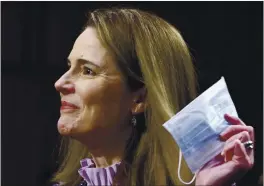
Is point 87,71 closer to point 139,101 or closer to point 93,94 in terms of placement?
point 93,94

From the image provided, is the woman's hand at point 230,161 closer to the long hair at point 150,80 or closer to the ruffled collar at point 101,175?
the long hair at point 150,80

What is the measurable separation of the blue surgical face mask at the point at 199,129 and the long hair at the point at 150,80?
0.24 ft

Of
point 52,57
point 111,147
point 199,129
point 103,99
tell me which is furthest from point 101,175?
point 52,57

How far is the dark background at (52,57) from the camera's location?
197cm

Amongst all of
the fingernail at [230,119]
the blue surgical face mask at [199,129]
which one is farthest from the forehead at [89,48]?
the fingernail at [230,119]

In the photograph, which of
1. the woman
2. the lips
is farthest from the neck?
the lips

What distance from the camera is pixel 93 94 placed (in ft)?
5.51

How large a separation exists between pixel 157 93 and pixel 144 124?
0.11 metres

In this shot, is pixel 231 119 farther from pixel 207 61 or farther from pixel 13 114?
pixel 13 114

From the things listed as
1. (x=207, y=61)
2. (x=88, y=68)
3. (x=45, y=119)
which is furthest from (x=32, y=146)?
(x=207, y=61)

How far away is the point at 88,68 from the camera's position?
5.57 feet

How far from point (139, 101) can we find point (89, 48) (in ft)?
0.71

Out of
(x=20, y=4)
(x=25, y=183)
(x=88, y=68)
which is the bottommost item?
(x=25, y=183)

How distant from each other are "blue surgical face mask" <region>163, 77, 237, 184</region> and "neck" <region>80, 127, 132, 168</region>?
7.0 inches
